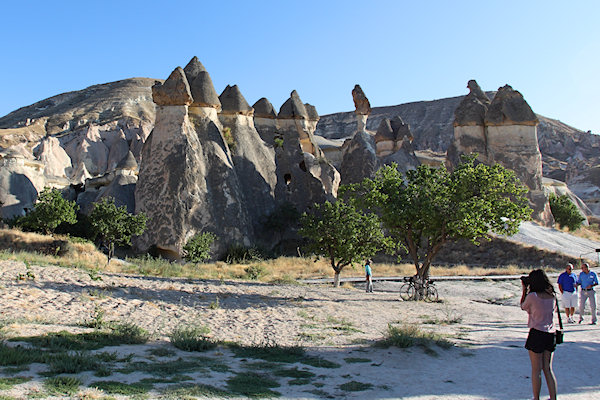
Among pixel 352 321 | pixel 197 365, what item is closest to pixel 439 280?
pixel 352 321

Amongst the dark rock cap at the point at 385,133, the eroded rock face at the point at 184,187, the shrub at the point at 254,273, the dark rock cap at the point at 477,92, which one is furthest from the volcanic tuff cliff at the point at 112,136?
the shrub at the point at 254,273

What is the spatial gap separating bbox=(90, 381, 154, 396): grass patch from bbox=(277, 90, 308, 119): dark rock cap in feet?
98.0

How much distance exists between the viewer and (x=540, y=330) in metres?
5.02

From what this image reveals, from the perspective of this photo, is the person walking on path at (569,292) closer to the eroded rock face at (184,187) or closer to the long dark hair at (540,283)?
the long dark hair at (540,283)

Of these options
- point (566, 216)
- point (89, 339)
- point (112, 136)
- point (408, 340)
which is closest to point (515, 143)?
point (566, 216)

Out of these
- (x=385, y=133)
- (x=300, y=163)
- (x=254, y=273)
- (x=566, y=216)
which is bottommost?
(x=254, y=273)

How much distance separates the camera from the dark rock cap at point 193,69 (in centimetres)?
2678

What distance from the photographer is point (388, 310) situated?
1166 centimetres

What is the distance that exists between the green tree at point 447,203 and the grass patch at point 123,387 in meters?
9.68

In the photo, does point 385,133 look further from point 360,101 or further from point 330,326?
point 330,326

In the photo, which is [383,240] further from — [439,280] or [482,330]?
[482,330]

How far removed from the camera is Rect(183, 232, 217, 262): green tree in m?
20.4

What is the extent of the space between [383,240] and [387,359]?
9.98 m

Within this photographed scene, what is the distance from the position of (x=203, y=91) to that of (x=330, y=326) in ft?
62.2
